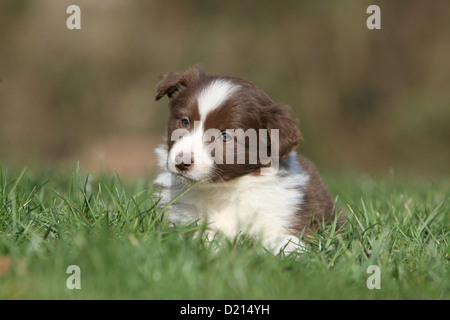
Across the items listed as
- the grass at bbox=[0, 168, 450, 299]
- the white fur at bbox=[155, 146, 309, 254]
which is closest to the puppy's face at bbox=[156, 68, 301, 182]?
the white fur at bbox=[155, 146, 309, 254]

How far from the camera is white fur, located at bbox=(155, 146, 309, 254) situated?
3580mm

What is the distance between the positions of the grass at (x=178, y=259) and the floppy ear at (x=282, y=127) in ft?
1.84

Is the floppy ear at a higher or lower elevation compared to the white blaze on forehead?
lower

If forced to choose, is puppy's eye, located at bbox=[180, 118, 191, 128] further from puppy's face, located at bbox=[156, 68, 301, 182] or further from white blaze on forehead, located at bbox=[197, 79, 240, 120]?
white blaze on forehead, located at bbox=[197, 79, 240, 120]

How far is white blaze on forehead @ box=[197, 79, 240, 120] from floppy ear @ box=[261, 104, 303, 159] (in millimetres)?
266

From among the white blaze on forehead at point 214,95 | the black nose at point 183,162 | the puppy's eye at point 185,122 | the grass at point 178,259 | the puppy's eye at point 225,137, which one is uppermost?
the white blaze on forehead at point 214,95

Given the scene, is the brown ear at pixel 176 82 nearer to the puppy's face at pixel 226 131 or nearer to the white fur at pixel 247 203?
the puppy's face at pixel 226 131

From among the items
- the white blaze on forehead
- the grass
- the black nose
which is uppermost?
the white blaze on forehead

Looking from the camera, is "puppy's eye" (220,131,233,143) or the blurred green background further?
the blurred green background

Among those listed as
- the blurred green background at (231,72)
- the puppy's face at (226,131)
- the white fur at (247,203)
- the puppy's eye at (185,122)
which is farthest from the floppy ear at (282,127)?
the blurred green background at (231,72)

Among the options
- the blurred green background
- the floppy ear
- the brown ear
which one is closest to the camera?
the floppy ear

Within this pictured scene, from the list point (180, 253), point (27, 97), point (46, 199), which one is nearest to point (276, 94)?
point (27, 97)

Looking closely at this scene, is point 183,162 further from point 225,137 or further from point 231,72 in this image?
point 231,72

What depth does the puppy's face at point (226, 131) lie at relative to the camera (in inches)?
133
